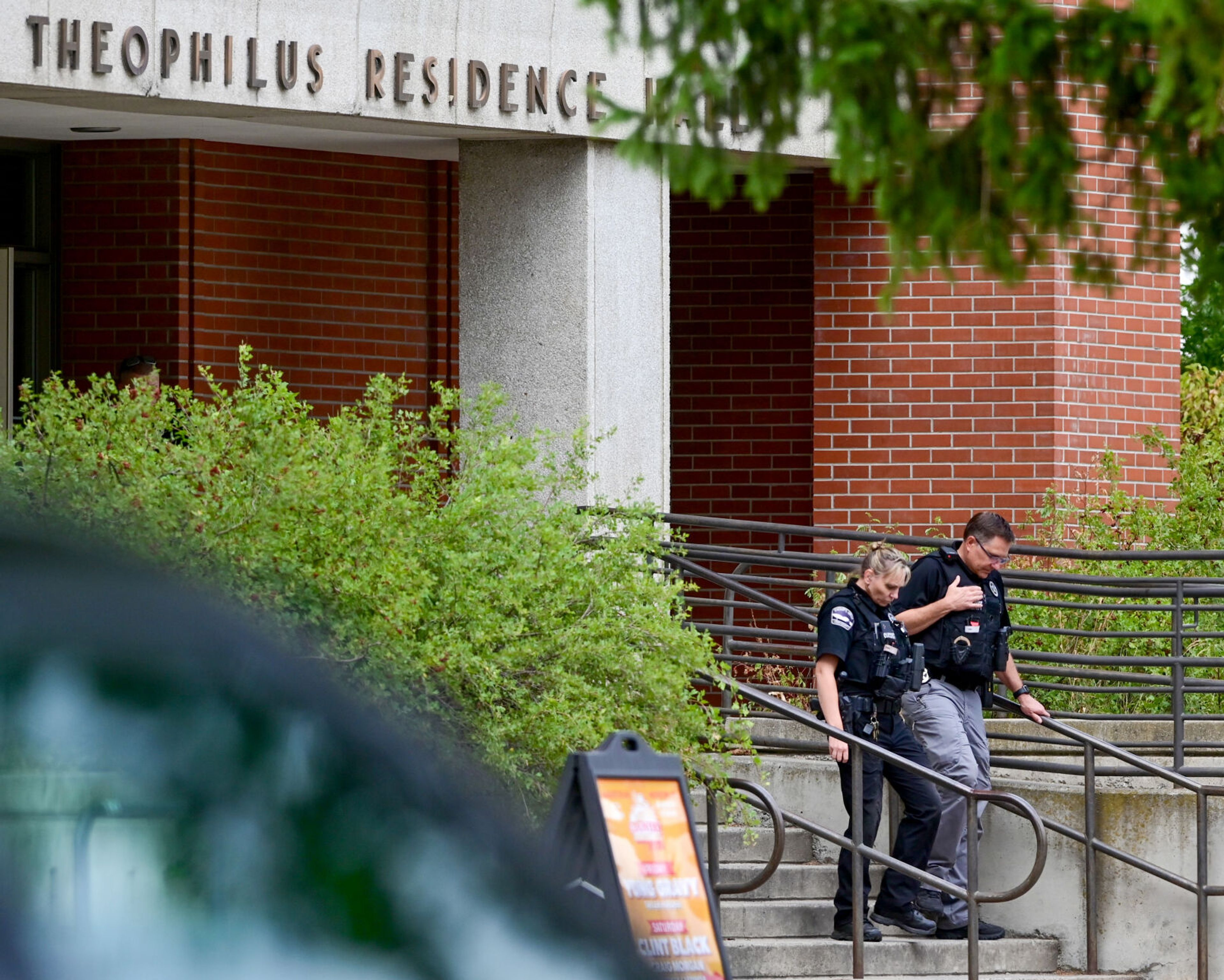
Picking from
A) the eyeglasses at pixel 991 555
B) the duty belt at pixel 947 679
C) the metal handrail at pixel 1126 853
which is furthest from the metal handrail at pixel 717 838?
the metal handrail at pixel 1126 853

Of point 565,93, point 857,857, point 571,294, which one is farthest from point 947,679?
point 565,93

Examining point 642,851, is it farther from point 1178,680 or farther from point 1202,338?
point 1202,338

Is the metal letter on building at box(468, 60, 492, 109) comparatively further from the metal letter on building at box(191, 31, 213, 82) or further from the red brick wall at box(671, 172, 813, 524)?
the red brick wall at box(671, 172, 813, 524)

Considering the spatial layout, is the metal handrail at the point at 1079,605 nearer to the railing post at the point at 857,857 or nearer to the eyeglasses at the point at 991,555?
the eyeglasses at the point at 991,555

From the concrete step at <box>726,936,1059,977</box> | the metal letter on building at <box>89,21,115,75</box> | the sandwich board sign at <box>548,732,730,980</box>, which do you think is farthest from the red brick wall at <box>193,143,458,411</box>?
the sandwich board sign at <box>548,732,730,980</box>

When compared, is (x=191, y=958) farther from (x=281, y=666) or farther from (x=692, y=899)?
(x=692, y=899)

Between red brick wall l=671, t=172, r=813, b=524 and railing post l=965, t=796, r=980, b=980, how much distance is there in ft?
16.6

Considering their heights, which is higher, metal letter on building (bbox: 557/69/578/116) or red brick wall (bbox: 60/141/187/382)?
metal letter on building (bbox: 557/69/578/116)

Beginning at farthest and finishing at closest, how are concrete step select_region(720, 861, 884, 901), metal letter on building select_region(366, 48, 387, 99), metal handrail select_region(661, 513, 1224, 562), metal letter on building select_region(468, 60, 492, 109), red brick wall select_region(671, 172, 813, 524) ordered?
red brick wall select_region(671, 172, 813, 524), metal letter on building select_region(468, 60, 492, 109), metal letter on building select_region(366, 48, 387, 99), metal handrail select_region(661, 513, 1224, 562), concrete step select_region(720, 861, 884, 901)

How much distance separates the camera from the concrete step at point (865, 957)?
8.55 metres

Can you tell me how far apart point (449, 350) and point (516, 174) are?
2417 mm

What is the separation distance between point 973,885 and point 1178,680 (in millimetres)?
1827

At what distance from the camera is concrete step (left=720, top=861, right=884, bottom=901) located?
30.2 feet

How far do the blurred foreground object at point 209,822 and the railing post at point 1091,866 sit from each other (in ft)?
23.2
